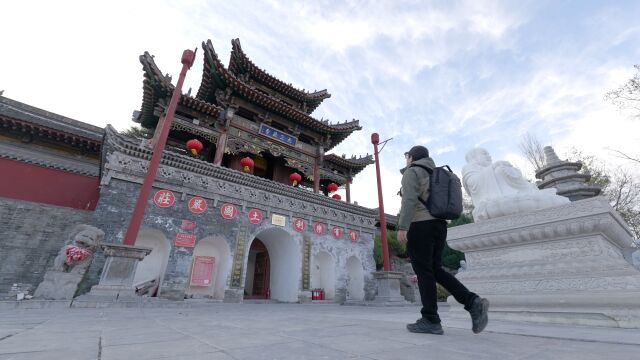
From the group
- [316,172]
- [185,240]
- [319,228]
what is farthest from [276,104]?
[185,240]

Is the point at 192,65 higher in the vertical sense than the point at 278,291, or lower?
higher

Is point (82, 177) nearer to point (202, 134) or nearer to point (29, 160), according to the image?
point (29, 160)

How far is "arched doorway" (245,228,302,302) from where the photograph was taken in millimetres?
10547

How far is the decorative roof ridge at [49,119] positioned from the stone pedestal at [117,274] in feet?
29.2

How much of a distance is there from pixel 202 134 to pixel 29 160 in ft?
19.4

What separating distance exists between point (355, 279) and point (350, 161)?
6069 millimetres

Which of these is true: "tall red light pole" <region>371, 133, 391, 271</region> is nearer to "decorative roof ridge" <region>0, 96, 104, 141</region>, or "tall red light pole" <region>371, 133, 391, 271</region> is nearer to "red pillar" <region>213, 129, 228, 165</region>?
"red pillar" <region>213, 129, 228, 165</region>

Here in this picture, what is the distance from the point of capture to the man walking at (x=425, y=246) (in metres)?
1.97

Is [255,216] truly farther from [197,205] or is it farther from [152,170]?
[152,170]

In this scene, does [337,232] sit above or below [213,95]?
below

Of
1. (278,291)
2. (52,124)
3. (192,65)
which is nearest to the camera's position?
(192,65)

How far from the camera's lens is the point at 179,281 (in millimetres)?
7953

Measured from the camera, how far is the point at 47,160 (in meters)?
10.5

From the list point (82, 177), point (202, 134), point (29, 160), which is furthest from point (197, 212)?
point (29, 160)
